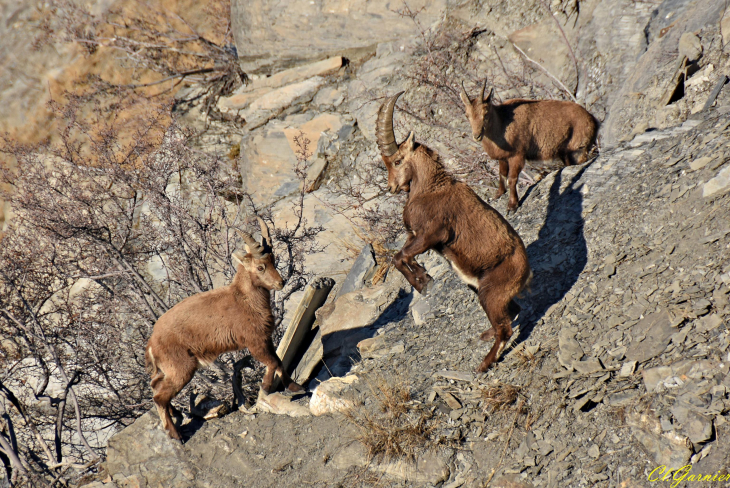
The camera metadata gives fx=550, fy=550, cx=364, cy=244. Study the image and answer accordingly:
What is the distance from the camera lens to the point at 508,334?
16.2 ft

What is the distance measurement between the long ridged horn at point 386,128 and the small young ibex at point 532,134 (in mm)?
2107

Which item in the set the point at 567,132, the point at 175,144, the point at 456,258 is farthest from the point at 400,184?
the point at 175,144

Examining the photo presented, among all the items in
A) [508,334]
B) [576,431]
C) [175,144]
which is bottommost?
[576,431]

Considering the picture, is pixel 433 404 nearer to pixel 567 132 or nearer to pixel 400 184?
pixel 400 184

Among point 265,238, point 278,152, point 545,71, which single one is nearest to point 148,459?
point 265,238

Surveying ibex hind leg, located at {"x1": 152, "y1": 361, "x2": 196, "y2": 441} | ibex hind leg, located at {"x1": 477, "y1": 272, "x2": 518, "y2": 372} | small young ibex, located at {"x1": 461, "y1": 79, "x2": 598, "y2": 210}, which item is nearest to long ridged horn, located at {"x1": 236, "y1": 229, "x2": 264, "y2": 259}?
ibex hind leg, located at {"x1": 152, "y1": 361, "x2": 196, "y2": 441}

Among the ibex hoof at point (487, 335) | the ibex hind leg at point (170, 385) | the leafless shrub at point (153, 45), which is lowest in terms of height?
the ibex hoof at point (487, 335)

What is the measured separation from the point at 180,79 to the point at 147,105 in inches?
52.5

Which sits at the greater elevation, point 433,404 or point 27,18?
point 27,18

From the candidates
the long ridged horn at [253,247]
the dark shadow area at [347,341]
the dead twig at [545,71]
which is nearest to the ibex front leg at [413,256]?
the long ridged horn at [253,247]

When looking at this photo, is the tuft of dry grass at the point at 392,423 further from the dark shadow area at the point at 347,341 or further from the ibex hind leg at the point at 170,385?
the ibex hind leg at the point at 170,385

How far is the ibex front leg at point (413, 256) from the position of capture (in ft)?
16.6

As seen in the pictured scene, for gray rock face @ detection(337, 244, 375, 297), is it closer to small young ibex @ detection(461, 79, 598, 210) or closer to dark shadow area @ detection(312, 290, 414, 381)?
dark shadow area @ detection(312, 290, 414, 381)

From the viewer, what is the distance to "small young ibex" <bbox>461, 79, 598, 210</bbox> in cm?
735
